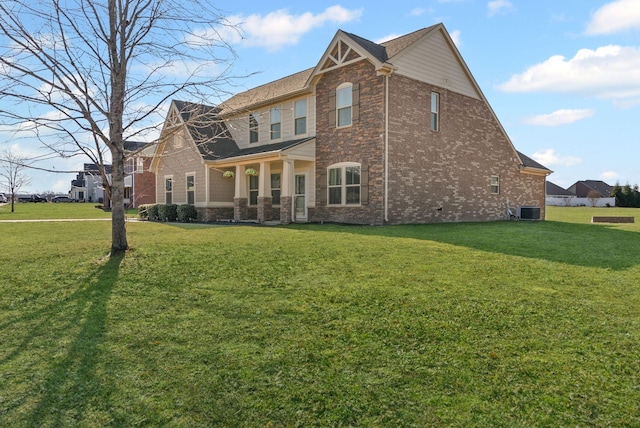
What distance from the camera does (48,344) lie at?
419 centimetres

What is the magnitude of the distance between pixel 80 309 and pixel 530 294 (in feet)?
18.8

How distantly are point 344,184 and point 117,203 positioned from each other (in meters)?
9.38

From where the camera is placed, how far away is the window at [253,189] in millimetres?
20594

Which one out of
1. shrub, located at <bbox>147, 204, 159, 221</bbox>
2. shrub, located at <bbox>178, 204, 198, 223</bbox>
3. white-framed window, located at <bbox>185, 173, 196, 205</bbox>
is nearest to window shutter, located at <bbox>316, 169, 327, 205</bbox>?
shrub, located at <bbox>178, 204, 198, 223</bbox>

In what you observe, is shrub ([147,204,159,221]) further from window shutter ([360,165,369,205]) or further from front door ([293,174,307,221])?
window shutter ([360,165,369,205])

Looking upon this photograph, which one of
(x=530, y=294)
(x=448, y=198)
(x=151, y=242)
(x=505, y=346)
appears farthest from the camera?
(x=448, y=198)

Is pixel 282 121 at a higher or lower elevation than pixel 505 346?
higher

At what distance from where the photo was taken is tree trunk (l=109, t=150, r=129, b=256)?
816cm

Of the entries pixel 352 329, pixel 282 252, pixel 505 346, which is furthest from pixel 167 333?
pixel 282 252

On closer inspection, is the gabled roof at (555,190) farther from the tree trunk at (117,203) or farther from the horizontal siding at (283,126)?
the tree trunk at (117,203)

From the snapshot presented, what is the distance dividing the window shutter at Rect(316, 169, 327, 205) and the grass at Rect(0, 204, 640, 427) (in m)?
9.37

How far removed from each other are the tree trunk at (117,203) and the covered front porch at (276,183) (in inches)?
265

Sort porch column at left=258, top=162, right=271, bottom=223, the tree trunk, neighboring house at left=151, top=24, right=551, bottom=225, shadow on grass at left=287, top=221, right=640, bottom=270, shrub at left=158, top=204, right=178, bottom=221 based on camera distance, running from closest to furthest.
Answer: shadow on grass at left=287, top=221, right=640, bottom=270 < the tree trunk < neighboring house at left=151, top=24, right=551, bottom=225 < porch column at left=258, top=162, right=271, bottom=223 < shrub at left=158, top=204, right=178, bottom=221

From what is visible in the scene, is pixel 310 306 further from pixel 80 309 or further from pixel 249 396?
pixel 80 309
